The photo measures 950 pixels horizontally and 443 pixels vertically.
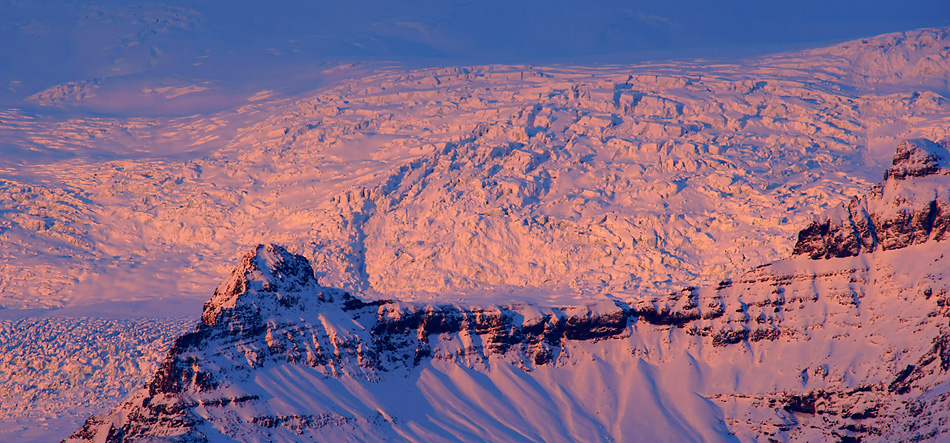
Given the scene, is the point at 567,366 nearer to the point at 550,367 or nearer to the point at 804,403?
the point at 550,367

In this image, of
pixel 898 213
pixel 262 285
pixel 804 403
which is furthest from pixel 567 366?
pixel 898 213

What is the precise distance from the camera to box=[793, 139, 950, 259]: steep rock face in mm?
184125

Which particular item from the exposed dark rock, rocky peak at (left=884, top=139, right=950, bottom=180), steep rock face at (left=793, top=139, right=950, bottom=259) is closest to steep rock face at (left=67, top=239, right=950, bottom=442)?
the exposed dark rock

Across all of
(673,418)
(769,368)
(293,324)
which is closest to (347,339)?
(293,324)

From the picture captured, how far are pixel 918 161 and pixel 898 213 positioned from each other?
30.6 ft

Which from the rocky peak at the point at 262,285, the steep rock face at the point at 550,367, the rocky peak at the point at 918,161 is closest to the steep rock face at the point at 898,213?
the rocky peak at the point at 918,161

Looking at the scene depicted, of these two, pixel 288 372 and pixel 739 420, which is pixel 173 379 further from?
pixel 739 420

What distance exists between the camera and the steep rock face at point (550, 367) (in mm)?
174625

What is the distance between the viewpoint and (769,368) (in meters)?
190

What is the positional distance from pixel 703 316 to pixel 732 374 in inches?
453

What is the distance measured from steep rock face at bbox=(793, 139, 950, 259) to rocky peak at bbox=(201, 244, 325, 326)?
86.1 m

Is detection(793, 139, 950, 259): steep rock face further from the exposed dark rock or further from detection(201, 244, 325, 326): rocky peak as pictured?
detection(201, 244, 325, 326): rocky peak

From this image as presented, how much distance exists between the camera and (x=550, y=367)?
199250 millimetres

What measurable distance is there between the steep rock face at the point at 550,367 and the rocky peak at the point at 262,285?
0.32m
